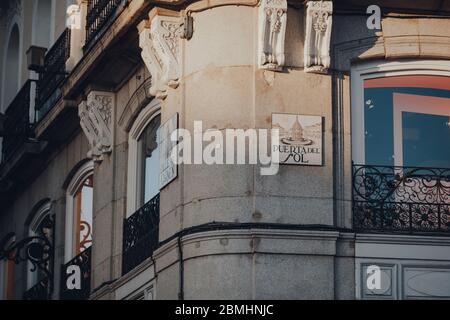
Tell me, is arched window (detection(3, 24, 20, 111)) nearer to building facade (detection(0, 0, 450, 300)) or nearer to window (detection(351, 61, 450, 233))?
building facade (detection(0, 0, 450, 300))

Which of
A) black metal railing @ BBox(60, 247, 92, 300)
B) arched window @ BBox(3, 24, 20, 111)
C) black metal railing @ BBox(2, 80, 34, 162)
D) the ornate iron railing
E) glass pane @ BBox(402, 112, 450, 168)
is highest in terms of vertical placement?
arched window @ BBox(3, 24, 20, 111)

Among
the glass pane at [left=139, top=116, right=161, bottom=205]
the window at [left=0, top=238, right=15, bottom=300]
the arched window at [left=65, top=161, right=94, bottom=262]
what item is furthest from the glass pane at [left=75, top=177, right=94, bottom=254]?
the window at [left=0, top=238, right=15, bottom=300]

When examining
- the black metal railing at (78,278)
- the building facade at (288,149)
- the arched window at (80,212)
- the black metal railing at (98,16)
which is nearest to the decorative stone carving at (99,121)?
the building facade at (288,149)

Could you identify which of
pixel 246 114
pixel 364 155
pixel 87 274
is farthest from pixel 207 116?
pixel 87 274

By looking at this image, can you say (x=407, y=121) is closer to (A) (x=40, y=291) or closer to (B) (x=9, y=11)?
(A) (x=40, y=291)

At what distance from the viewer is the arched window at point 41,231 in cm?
3350

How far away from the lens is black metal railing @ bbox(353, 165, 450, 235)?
2591 centimetres

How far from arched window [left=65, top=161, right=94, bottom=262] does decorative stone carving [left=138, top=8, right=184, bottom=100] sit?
5.09m

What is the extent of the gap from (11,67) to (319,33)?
1544 centimetres

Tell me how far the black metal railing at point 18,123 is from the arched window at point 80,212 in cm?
192

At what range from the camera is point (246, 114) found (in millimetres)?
25594

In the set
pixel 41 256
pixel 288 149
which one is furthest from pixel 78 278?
pixel 288 149

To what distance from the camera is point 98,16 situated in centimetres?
2994

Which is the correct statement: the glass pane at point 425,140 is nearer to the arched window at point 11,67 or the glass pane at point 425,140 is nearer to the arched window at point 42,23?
the arched window at point 42,23
